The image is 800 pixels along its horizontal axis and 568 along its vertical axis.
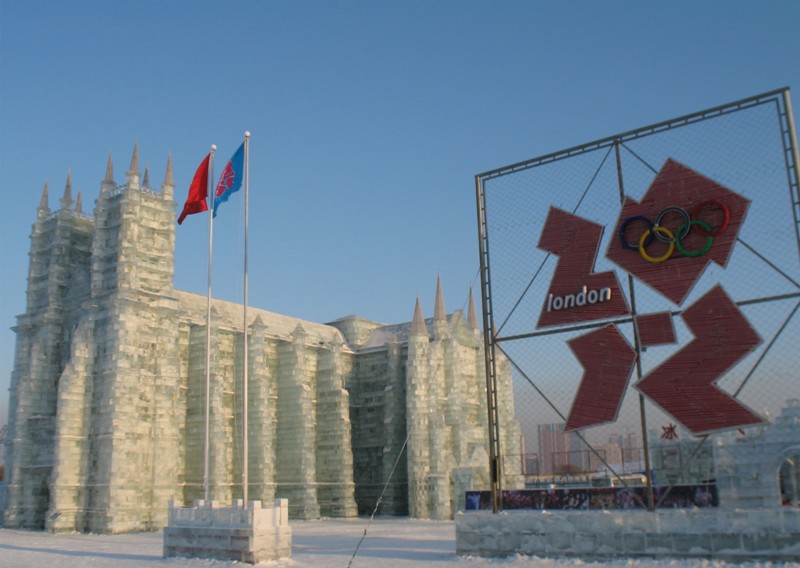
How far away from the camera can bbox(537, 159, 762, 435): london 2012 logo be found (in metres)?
18.8

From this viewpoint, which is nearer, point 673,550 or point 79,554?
Answer: point 673,550

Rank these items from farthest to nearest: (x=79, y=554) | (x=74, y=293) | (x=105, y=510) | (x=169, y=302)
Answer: (x=74, y=293), (x=169, y=302), (x=105, y=510), (x=79, y=554)

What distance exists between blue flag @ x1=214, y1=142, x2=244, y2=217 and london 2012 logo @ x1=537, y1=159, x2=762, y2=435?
12.6 meters

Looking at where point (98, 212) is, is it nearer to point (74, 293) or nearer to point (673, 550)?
point (74, 293)

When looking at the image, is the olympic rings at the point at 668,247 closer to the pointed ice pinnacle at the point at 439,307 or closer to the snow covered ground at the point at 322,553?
the snow covered ground at the point at 322,553

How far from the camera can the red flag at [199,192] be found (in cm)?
2983

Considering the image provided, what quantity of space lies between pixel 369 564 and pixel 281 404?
113 ft

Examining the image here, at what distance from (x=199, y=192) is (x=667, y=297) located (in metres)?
18.5

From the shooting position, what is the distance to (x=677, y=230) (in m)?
19.9

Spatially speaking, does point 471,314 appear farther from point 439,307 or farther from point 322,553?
point 322,553

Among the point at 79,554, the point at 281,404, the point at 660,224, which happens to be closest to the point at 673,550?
the point at 660,224

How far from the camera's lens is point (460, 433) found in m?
53.8

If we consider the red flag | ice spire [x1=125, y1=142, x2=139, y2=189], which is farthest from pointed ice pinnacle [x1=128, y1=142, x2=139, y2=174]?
the red flag

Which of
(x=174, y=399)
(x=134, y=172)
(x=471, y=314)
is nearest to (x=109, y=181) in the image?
(x=134, y=172)
